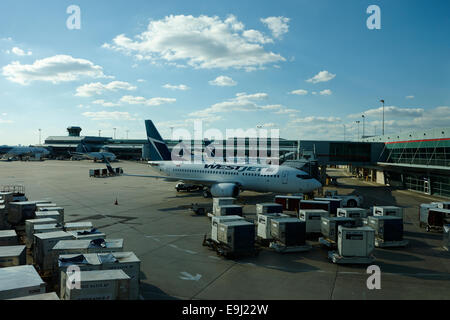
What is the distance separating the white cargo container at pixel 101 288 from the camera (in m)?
9.93

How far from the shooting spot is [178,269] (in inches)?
665

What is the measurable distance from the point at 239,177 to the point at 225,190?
11.7 feet

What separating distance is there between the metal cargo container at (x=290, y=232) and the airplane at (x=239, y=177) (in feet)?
52.0

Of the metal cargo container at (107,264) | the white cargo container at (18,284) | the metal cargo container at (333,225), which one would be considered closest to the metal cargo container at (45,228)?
the metal cargo container at (107,264)

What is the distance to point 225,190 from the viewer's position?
120 ft

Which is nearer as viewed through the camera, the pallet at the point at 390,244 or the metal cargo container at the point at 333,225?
the metal cargo container at the point at 333,225

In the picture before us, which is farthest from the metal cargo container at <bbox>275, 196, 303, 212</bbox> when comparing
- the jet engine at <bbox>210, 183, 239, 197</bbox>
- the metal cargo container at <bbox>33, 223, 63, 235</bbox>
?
the metal cargo container at <bbox>33, 223, 63, 235</bbox>

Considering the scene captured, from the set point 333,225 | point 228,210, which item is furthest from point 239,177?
point 333,225

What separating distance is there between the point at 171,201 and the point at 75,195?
14.7 meters

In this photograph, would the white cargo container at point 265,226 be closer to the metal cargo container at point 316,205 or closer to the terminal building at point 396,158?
the metal cargo container at point 316,205
